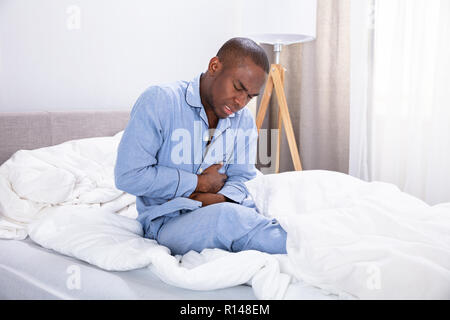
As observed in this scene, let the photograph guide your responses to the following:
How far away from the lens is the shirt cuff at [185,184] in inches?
50.6

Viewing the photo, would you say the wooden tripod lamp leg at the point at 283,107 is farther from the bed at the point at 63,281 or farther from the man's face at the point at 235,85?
the bed at the point at 63,281

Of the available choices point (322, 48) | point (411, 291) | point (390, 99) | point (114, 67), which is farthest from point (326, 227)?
point (322, 48)

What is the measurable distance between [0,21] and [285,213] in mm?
1427

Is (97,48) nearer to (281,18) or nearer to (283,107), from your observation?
(281,18)

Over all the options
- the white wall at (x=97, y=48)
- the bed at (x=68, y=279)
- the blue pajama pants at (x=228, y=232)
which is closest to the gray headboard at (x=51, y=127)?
the white wall at (x=97, y=48)

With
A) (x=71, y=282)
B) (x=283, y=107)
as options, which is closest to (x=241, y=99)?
(x=71, y=282)

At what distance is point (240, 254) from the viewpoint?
103cm

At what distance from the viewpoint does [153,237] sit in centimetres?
131

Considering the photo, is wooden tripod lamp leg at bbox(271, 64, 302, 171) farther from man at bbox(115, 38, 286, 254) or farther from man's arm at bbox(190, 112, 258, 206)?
man at bbox(115, 38, 286, 254)

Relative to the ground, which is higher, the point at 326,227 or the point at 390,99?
the point at 390,99

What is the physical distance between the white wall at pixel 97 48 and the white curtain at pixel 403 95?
3.27 ft

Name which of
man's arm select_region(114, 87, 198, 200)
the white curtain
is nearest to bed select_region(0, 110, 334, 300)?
man's arm select_region(114, 87, 198, 200)

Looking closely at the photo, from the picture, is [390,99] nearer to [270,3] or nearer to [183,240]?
[270,3]

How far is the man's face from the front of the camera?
1244mm
